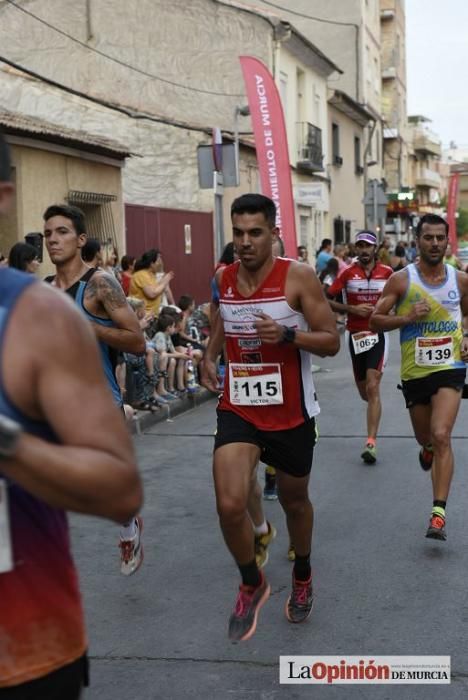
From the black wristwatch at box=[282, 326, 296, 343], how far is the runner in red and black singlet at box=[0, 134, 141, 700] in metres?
2.72

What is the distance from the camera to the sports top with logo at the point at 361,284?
9.54 metres

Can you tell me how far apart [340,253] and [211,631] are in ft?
69.9

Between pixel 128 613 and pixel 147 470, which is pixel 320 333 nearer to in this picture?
pixel 128 613

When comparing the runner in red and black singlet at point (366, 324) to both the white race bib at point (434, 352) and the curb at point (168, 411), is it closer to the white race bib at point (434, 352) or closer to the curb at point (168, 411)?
the white race bib at point (434, 352)

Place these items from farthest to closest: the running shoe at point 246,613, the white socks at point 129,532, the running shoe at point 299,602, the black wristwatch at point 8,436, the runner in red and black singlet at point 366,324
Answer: the runner in red and black singlet at point 366,324 → the white socks at point 129,532 → the running shoe at point 299,602 → the running shoe at point 246,613 → the black wristwatch at point 8,436

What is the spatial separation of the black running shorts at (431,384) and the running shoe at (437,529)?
842 mm

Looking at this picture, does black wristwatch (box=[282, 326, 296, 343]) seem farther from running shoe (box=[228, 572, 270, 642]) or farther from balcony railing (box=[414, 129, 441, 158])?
balcony railing (box=[414, 129, 441, 158])

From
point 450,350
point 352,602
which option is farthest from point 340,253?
point 352,602

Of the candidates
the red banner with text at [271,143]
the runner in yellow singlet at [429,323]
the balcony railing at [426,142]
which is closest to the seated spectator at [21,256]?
the runner in yellow singlet at [429,323]

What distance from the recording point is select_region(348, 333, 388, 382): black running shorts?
925cm

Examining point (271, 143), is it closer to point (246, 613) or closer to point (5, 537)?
point (246, 613)

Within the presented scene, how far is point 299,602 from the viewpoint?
4938 millimetres

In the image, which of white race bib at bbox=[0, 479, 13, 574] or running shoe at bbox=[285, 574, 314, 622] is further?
running shoe at bbox=[285, 574, 314, 622]
